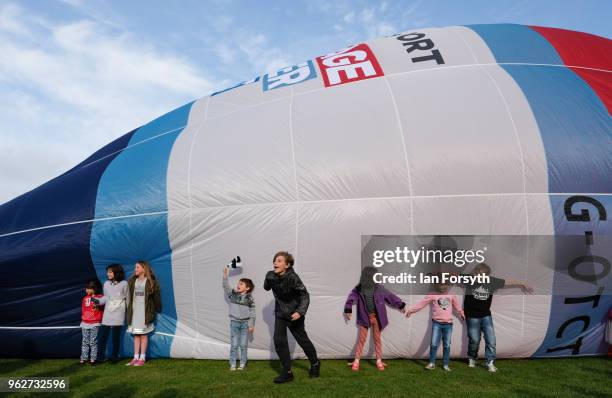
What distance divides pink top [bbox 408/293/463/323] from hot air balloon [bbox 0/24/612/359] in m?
0.22

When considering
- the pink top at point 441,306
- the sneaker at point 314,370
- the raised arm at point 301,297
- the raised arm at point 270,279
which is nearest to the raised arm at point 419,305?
the pink top at point 441,306

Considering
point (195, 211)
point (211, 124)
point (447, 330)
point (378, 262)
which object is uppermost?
point (211, 124)

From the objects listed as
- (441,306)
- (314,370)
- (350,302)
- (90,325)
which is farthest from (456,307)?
(90,325)

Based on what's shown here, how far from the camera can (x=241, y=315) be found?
A: 5293mm

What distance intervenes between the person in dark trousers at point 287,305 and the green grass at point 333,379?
288 mm

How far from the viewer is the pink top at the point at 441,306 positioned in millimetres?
5332

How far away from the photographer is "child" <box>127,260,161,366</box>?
5.63 m

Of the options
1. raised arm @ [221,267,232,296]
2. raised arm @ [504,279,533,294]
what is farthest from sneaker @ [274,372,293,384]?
raised arm @ [504,279,533,294]

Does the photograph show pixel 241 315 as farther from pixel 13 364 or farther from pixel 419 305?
pixel 13 364

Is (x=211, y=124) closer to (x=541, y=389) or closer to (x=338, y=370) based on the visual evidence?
(x=338, y=370)

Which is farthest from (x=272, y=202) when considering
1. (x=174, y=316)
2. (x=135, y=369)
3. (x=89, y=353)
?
(x=89, y=353)

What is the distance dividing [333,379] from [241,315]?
1274 millimetres

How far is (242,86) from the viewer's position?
740cm

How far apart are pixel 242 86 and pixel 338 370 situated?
4.62m
